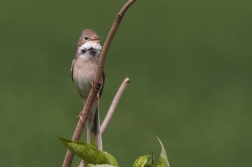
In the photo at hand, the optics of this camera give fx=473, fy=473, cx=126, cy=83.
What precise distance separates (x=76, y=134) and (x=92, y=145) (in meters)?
0.11

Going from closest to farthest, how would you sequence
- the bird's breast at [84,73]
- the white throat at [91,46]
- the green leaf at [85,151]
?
the green leaf at [85,151], the white throat at [91,46], the bird's breast at [84,73]

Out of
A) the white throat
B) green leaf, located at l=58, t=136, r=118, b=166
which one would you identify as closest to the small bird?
the white throat

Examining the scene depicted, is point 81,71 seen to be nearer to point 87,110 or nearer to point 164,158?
point 87,110

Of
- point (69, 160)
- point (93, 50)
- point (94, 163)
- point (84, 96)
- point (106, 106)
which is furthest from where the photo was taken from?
point (106, 106)

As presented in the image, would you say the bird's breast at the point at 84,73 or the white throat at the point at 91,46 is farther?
the bird's breast at the point at 84,73

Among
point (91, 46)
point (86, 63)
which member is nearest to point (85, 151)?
point (91, 46)

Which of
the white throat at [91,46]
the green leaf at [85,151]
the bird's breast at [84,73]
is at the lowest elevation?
the green leaf at [85,151]

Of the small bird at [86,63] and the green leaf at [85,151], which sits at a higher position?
the small bird at [86,63]

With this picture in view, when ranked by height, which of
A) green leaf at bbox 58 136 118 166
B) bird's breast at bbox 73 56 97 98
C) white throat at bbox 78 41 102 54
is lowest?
green leaf at bbox 58 136 118 166

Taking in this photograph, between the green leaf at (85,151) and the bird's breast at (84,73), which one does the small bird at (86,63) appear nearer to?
the bird's breast at (84,73)

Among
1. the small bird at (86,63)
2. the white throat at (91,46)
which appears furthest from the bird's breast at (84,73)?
the white throat at (91,46)

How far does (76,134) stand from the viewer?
0.87 metres

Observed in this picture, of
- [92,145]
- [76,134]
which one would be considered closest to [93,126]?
[76,134]

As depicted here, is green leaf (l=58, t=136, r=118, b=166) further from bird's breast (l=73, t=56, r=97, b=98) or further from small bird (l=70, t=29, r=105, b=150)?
bird's breast (l=73, t=56, r=97, b=98)
